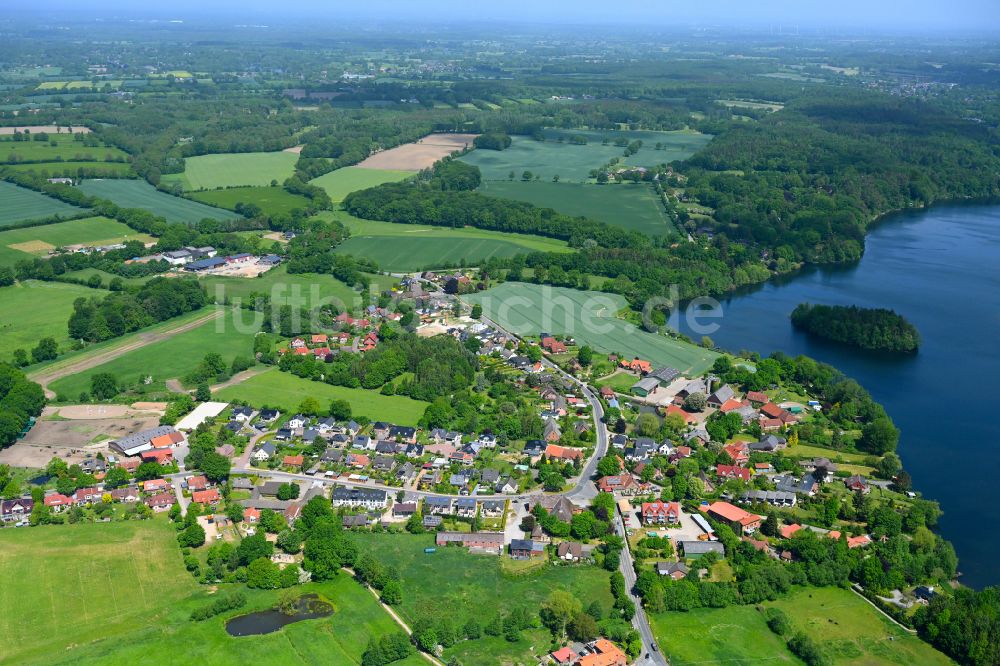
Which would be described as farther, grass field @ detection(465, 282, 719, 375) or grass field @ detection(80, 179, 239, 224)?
grass field @ detection(80, 179, 239, 224)

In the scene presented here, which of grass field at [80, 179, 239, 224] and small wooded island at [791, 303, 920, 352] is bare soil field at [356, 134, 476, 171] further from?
small wooded island at [791, 303, 920, 352]

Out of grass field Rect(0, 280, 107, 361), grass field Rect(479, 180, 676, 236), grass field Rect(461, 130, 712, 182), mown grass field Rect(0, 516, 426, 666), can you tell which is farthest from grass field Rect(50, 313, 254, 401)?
grass field Rect(461, 130, 712, 182)

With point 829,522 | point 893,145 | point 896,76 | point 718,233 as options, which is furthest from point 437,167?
point 896,76

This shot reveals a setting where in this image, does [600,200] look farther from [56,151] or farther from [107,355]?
[56,151]

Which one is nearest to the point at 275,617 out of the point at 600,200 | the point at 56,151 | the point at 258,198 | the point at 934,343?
the point at 934,343

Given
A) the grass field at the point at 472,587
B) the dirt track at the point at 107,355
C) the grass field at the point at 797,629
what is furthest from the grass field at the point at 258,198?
the grass field at the point at 797,629

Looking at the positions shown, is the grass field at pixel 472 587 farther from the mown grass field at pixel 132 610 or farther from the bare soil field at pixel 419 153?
the bare soil field at pixel 419 153
